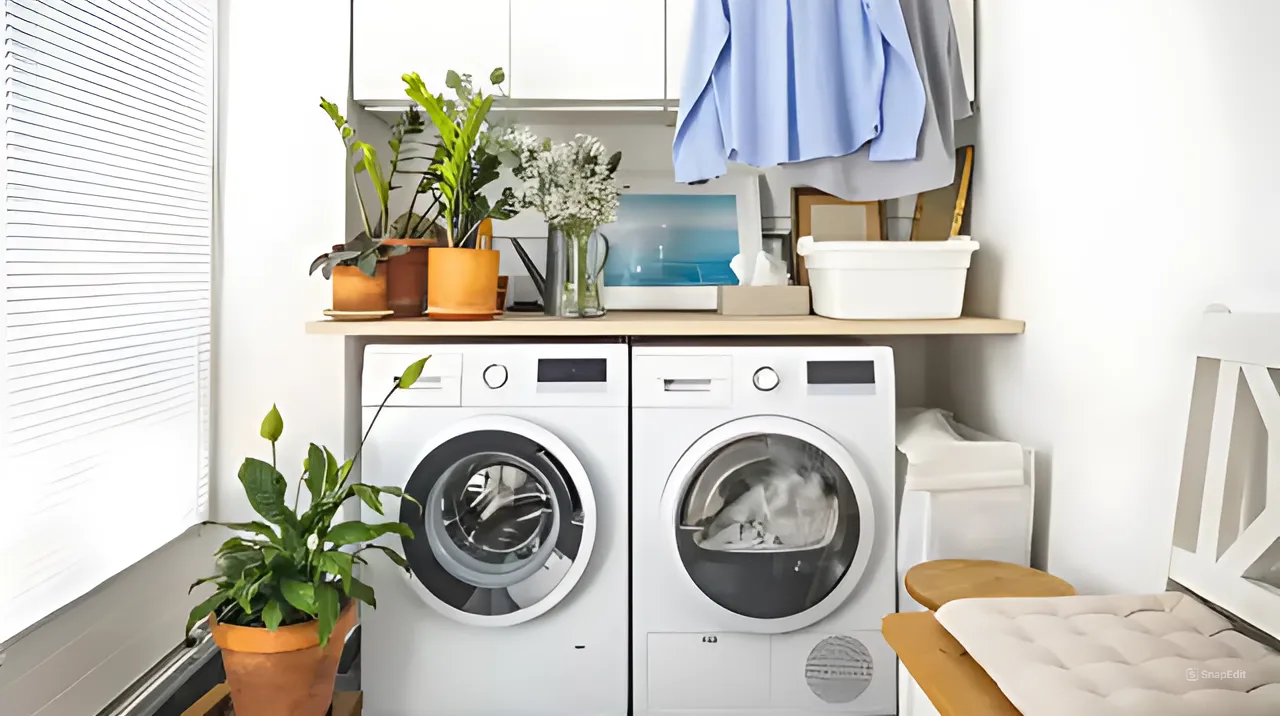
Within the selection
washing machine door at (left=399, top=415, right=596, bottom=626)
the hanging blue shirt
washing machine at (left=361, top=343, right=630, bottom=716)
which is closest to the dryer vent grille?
washing machine at (left=361, top=343, right=630, bottom=716)

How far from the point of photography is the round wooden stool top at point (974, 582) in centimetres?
163

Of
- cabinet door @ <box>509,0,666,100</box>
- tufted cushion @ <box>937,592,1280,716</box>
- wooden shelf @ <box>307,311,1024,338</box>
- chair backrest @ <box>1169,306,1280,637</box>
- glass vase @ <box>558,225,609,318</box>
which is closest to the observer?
tufted cushion @ <box>937,592,1280,716</box>

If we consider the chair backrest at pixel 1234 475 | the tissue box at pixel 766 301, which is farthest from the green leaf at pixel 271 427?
the chair backrest at pixel 1234 475

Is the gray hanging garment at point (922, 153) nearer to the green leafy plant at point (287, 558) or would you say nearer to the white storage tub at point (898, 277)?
the white storage tub at point (898, 277)

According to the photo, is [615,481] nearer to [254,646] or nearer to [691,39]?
[254,646]

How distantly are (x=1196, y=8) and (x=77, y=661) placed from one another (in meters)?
2.40

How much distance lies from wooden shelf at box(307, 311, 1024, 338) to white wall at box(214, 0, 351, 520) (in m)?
0.20

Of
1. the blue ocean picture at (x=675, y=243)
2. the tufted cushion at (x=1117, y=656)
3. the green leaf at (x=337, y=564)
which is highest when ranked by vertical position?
the blue ocean picture at (x=675, y=243)

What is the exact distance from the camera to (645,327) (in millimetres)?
2029

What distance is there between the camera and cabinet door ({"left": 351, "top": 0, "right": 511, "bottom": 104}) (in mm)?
2268

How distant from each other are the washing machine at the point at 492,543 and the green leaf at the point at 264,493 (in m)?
0.25

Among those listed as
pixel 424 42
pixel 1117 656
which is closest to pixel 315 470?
pixel 424 42

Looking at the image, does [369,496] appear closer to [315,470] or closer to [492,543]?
[315,470]

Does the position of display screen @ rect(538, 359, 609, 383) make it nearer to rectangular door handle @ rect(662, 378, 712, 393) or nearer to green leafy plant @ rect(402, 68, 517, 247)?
rectangular door handle @ rect(662, 378, 712, 393)
